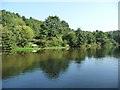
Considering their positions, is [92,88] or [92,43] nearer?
[92,88]

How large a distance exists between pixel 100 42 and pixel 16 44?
3787cm

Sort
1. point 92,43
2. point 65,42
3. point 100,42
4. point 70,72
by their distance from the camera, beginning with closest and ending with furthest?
point 70,72 < point 65,42 < point 92,43 < point 100,42

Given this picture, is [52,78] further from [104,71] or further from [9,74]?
[104,71]

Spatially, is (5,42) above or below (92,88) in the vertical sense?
above

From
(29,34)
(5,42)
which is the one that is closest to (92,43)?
(29,34)

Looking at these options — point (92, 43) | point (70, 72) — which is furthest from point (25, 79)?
point (92, 43)

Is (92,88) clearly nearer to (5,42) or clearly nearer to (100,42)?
(5,42)

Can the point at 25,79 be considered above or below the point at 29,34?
below

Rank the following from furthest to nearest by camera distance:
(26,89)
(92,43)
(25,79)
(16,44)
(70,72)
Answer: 1. (92,43)
2. (16,44)
3. (70,72)
4. (25,79)
5. (26,89)

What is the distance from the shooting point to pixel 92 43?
214 feet

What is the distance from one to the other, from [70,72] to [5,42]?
584 inches


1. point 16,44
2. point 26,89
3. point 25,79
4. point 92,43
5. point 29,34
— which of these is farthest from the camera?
point 92,43

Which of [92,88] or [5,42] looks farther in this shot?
[5,42]

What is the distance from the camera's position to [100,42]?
70625 mm
